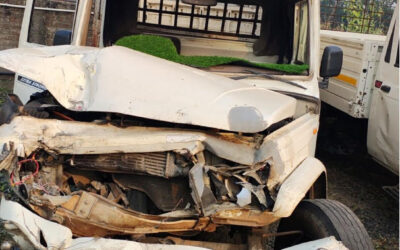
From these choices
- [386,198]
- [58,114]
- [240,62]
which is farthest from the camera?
[386,198]

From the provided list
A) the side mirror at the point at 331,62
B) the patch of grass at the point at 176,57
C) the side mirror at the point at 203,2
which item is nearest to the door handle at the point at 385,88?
the side mirror at the point at 331,62

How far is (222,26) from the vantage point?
5.38m

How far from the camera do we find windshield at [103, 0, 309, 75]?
4.95 metres

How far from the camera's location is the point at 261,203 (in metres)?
2.95

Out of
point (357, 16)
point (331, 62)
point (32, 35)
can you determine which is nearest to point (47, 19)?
point (32, 35)

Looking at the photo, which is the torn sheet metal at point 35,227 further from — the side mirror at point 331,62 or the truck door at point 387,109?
the truck door at point 387,109

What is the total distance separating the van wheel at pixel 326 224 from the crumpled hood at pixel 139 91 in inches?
25.1

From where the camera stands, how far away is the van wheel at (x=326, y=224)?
10.4 feet

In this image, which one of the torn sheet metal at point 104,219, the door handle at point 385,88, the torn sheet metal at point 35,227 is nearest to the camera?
the torn sheet metal at point 35,227

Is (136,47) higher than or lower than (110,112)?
higher

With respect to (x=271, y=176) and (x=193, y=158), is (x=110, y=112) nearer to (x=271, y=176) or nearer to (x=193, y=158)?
(x=193, y=158)

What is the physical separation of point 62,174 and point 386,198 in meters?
4.24

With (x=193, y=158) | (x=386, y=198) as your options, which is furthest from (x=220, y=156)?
(x=386, y=198)

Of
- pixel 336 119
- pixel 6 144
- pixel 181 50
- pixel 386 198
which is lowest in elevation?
pixel 386 198
